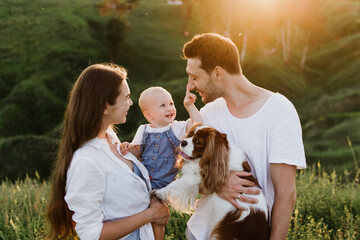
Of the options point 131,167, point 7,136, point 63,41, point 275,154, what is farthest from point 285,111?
point 63,41

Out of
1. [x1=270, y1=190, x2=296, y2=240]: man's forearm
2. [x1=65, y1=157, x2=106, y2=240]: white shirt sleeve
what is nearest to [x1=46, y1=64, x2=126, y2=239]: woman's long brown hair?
[x1=65, y1=157, x2=106, y2=240]: white shirt sleeve

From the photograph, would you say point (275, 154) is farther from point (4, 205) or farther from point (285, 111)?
point (4, 205)

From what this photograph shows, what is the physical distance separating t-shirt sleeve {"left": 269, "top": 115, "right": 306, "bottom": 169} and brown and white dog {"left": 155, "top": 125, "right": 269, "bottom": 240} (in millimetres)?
273

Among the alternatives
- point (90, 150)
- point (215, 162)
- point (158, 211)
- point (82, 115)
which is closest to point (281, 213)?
point (215, 162)

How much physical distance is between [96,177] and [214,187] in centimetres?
101

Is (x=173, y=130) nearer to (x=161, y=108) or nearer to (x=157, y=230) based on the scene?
(x=161, y=108)

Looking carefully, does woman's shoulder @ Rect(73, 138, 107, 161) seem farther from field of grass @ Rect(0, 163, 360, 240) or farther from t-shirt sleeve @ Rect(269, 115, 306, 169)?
field of grass @ Rect(0, 163, 360, 240)

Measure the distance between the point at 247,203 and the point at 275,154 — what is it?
464 millimetres

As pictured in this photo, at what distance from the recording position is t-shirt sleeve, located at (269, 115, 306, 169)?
306 cm

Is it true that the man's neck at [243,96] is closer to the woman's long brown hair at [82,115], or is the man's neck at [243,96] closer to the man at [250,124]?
the man at [250,124]

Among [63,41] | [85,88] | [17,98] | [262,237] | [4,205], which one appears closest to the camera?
[85,88]

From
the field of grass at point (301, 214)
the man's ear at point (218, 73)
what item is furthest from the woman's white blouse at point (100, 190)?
the field of grass at point (301, 214)

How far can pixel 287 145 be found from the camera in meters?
3.07

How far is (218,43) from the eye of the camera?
358 centimetres
